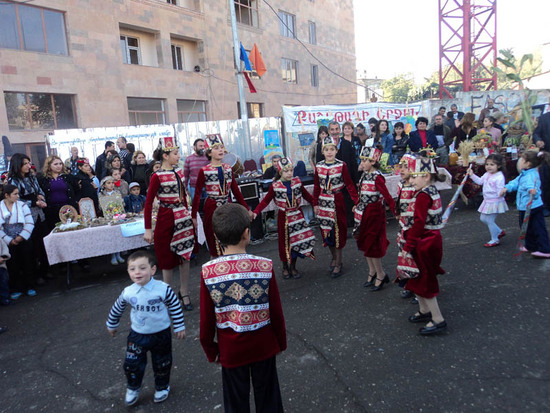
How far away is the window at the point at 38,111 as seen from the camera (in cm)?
1402

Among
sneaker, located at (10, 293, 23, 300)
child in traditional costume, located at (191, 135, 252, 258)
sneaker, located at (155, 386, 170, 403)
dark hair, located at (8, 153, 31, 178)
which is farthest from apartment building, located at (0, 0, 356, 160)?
sneaker, located at (155, 386, 170, 403)

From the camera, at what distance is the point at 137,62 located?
18.8 metres

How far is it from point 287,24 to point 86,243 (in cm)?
2444

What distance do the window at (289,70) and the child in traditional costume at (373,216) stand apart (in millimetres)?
22394

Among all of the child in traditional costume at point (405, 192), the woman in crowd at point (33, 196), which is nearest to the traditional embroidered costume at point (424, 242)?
the child in traditional costume at point (405, 192)

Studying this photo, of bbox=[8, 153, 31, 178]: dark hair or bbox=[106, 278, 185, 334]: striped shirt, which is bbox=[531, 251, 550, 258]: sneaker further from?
bbox=[8, 153, 31, 178]: dark hair

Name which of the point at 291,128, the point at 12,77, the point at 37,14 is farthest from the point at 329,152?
the point at 37,14

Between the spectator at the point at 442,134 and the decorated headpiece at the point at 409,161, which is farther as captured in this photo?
the spectator at the point at 442,134

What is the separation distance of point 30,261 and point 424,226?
5.63m

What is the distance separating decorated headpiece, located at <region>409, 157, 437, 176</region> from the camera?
349 cm

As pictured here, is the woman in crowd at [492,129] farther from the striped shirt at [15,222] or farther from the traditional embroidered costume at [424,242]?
the striped shirt at [15,222]

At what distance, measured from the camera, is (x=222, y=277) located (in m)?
2.07

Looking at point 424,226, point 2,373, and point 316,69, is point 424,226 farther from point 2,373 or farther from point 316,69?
point 316,69

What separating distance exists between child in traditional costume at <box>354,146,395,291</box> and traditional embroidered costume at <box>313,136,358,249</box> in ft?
1.05
